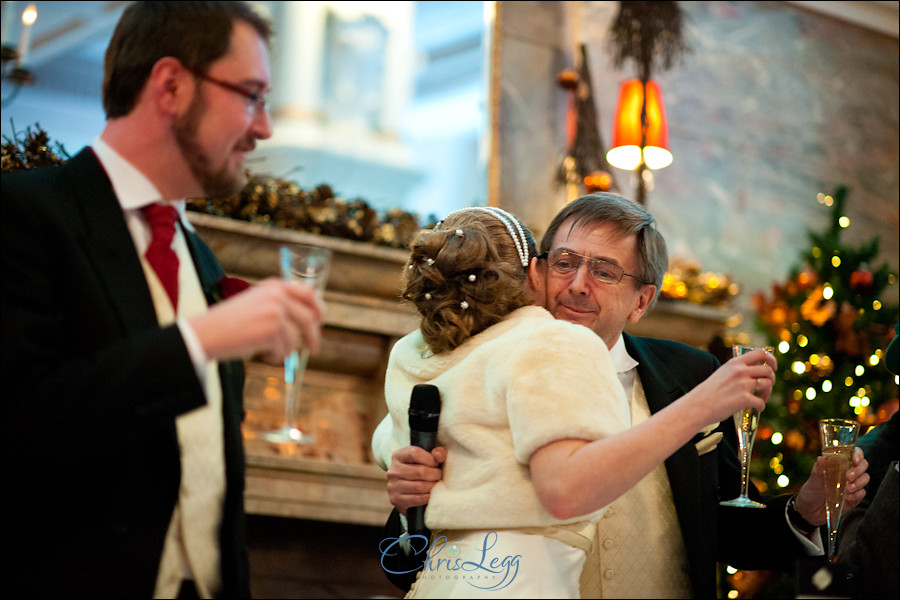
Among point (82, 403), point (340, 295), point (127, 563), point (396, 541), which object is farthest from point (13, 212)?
point (340, 295)

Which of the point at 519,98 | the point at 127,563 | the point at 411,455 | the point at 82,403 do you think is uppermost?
the point at 519,98

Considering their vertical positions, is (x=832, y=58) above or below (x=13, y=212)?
above

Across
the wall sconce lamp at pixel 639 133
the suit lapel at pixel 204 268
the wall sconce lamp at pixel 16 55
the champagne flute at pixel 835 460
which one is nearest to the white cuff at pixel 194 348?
the suit lapel at pixel 204 268

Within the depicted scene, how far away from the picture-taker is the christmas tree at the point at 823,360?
517 centimetres

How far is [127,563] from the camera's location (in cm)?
138

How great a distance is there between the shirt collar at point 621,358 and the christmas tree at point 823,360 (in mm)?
3064

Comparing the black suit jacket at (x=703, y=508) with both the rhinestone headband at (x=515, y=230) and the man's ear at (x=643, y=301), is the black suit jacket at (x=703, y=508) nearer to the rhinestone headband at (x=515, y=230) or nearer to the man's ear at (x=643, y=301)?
the man's ear at (x=643, y=301)

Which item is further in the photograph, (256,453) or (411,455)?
(256,453)

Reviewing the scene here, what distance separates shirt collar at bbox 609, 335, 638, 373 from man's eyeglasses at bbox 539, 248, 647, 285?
0.18 metres

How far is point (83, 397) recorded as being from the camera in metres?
1.29

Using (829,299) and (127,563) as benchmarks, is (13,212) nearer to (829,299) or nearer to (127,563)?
(127,563)

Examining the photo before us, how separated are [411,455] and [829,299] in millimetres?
4515

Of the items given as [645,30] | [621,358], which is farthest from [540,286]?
[645,30]

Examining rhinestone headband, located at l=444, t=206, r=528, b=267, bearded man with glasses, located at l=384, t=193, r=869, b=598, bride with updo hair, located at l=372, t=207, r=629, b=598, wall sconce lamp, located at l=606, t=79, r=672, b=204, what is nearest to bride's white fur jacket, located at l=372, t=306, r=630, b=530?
bride with updo hair, located at l=372, t=207, r=629, b=598
